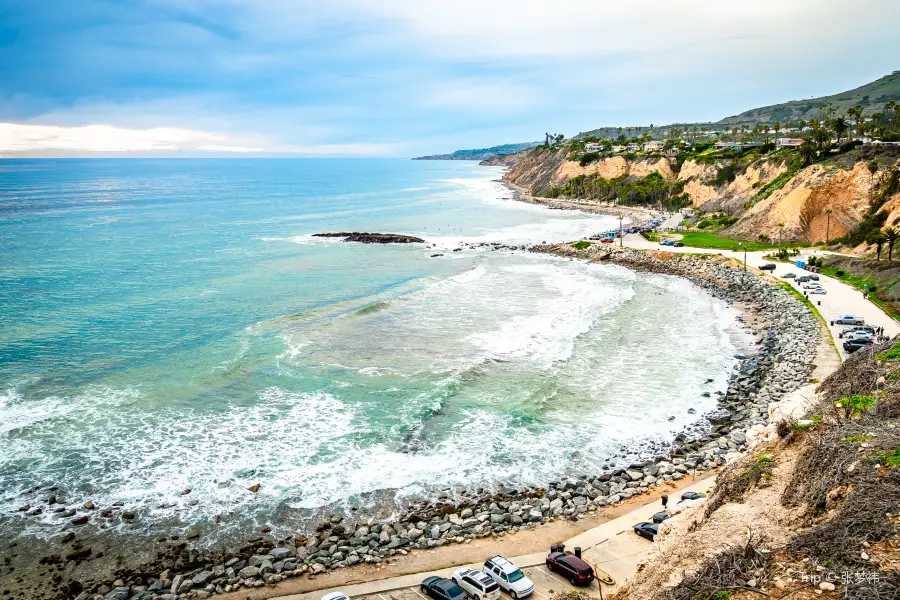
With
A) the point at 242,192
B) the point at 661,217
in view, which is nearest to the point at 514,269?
the point at 661,217

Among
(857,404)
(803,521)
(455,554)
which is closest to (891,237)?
(857,404)

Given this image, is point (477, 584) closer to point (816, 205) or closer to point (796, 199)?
point (816, 205)

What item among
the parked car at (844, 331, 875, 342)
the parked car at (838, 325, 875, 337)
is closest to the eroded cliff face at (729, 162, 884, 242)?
the parked car at (838, 325, 875, 337)

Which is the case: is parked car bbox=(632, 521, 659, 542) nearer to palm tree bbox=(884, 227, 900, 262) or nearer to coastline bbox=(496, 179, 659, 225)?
palm tree bbox=(884, 227, 900, 262)

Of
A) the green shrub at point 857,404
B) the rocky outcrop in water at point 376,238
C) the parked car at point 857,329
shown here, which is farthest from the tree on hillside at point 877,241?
the rocky outcrop in water at point 376,238

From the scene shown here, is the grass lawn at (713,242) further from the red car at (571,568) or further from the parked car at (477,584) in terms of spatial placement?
the parked car at (477,584)

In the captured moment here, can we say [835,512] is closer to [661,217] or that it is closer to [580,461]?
[580,461]
